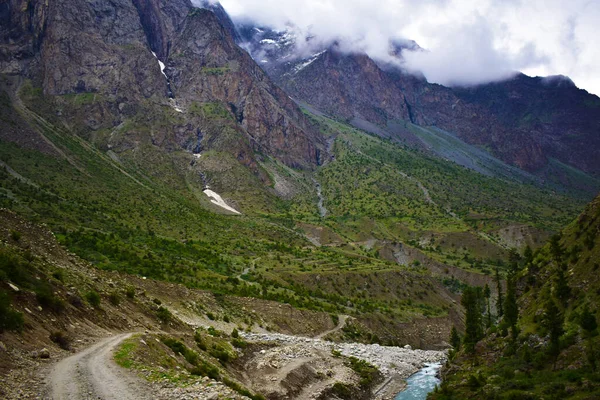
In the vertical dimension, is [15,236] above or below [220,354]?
above

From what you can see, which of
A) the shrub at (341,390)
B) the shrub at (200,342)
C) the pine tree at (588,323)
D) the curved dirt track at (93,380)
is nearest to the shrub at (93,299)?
the curved dirt track at (93,380)

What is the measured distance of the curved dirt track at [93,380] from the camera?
878 inches

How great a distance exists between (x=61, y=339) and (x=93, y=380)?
568cm

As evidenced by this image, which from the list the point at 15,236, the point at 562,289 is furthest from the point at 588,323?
the point at 15,236

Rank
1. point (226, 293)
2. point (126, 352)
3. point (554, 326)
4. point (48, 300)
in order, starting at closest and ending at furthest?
point (126, 352)
point (48, 300)
point (554, 326)
point (226, 293)

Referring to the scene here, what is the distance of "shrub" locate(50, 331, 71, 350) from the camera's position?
27.8 m

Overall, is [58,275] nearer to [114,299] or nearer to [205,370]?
[114,299]

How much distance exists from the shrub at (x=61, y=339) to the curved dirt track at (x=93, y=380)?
1122 millimetres

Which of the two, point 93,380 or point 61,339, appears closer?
point 93,380

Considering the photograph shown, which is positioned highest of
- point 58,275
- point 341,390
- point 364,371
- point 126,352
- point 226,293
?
point 58,275

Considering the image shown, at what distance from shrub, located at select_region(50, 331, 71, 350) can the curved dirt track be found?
1122 mm

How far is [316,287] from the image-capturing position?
10612 centimetres

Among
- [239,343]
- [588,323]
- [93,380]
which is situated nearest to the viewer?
[93,380]

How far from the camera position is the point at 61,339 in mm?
28234
